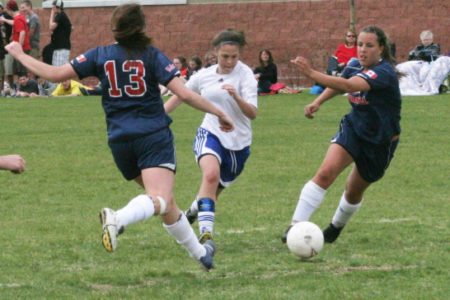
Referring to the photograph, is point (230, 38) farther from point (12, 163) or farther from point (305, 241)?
point (12, 163)

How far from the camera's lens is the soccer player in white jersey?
8508 mm

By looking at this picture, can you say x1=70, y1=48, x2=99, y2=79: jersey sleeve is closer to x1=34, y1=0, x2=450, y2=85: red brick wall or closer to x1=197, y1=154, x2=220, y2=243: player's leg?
x1=197, y1=154, x2=220, y2=243: player's leg

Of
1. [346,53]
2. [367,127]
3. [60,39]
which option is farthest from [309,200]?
[60,39]

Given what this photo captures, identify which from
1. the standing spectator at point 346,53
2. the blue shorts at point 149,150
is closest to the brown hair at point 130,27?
the blue shorts at point 149,150

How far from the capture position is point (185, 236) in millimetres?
7160

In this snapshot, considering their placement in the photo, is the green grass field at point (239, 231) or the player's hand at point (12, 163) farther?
the green grass field at point (239, 231)

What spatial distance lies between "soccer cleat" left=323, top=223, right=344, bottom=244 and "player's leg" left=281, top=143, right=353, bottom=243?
0.81ft

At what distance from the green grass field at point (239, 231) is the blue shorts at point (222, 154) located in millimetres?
467

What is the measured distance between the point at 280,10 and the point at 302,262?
24.8 m

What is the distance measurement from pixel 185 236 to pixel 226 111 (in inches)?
71.6

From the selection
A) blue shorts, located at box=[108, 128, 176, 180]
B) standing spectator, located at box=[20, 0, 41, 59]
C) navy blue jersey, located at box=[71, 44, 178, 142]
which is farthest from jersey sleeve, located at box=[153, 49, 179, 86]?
standing spectator, located at box=[20, 0, 41, 59]

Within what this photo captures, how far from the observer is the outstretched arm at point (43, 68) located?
6934 mm

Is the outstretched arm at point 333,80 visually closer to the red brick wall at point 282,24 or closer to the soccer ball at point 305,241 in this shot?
the soccer ball at point 305,241

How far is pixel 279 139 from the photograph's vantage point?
16359mm
